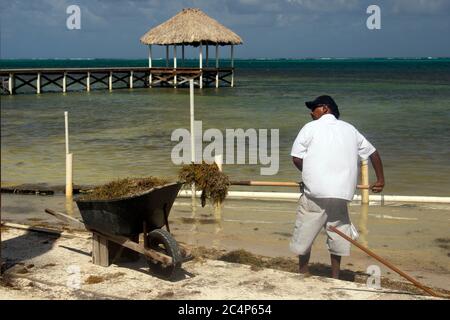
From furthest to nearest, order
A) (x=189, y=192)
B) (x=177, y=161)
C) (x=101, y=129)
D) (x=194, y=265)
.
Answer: (x=101, y=129) < (x=177, y=161) < (x=189, y=192) < (x=194, y=265)

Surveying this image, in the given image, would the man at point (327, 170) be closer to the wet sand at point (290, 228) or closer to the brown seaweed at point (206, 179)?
the brown seaweed at point (206, 179)

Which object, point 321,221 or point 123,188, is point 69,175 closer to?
point 123,188

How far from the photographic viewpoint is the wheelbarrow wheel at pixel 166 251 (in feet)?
16.6

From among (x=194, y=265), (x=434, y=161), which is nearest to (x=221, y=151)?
(x=434, y=161)

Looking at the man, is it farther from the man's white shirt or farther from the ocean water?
the ocean water

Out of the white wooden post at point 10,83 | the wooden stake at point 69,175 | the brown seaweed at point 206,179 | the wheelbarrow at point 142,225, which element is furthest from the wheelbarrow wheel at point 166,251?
the white wooden post at point 10,83

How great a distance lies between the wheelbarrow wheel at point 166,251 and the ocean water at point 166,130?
6232 millimetres

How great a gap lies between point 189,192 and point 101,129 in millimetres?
11397

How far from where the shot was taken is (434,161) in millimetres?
13758

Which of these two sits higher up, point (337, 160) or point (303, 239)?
point (337, 160)

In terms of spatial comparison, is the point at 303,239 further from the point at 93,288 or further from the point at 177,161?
the point at 177,161

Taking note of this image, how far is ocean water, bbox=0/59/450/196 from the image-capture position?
12.3 metres

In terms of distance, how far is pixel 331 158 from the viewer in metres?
4.93

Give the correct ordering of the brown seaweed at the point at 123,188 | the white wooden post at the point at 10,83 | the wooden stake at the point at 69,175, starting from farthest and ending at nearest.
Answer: the white wooden post at the point at 10,83, the wooden stake at the point at 69,175, the brown seaweed at the point at 123,188
